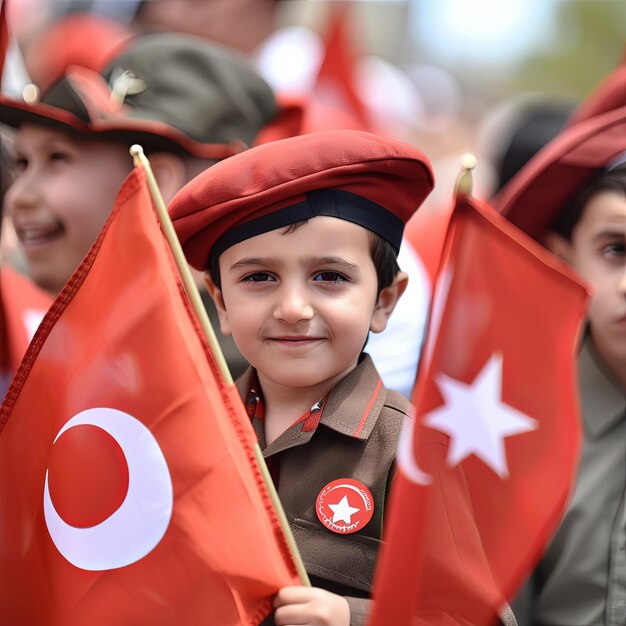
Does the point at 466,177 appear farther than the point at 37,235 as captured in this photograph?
No

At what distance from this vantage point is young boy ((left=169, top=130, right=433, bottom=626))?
7.37 feet

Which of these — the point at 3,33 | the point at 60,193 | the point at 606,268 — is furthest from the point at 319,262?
the point at 3,33

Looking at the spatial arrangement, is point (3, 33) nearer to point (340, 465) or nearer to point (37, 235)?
point (37, 235)

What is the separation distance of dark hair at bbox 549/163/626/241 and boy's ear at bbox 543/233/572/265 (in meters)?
0.01

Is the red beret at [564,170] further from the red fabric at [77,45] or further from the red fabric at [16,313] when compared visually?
the red fabric at [77,45]

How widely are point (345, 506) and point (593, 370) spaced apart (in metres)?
1.00

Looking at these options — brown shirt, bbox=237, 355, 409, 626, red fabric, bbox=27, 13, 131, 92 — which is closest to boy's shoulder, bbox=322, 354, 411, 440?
brown shirt, bbox=237, 355, 409, 626

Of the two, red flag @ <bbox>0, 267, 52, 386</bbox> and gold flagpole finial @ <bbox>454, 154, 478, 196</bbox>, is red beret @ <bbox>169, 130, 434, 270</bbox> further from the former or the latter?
red flag @ <bbox>0, 267, 52, 386</bbox>

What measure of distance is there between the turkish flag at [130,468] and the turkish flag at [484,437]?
29 centimetres

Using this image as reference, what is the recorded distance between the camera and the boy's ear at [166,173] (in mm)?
3510

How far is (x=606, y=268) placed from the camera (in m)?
2.80

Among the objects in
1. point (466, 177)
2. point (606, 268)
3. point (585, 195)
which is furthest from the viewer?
point (585, 195)

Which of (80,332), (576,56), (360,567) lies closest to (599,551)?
(360,567)

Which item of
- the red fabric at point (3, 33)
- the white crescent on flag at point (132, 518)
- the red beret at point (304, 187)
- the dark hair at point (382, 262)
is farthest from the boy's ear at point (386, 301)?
the red fabric at point (3, 33)
